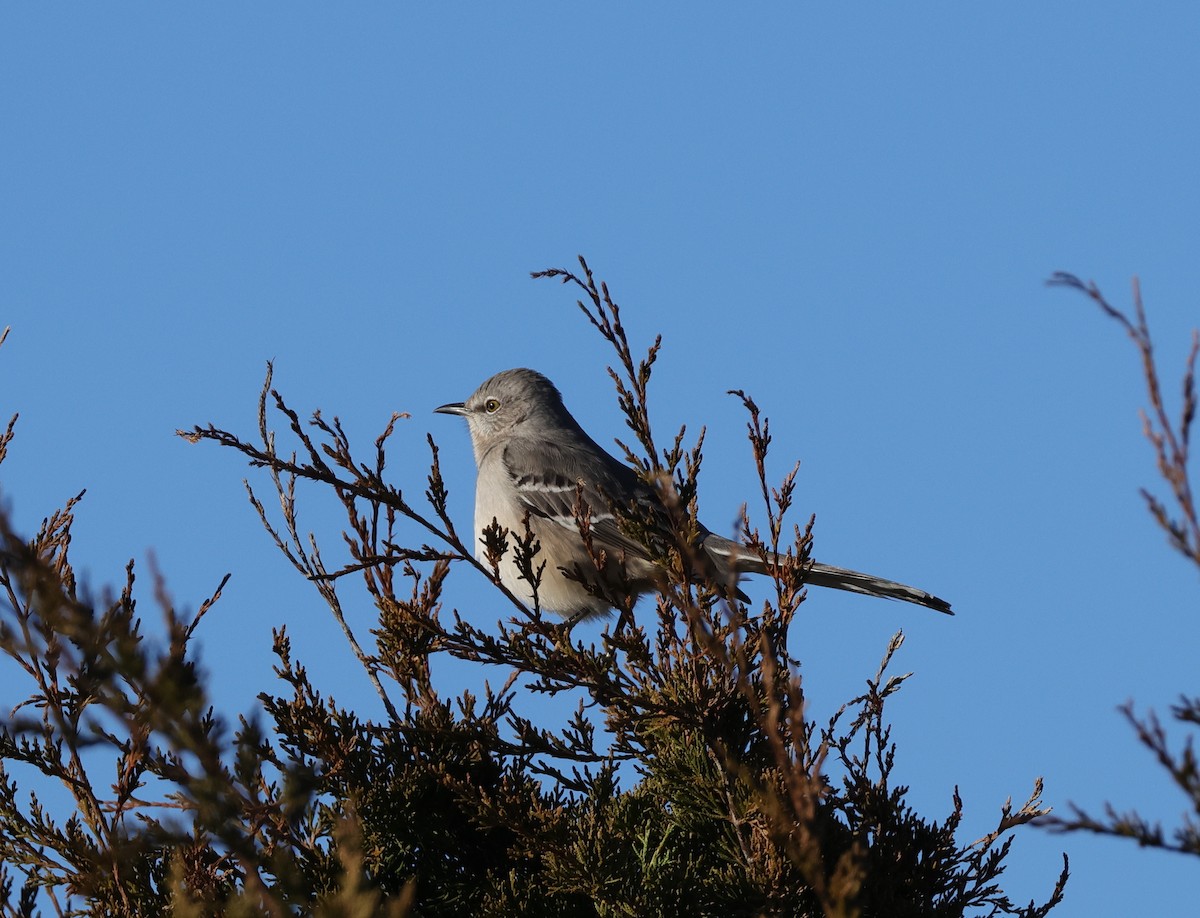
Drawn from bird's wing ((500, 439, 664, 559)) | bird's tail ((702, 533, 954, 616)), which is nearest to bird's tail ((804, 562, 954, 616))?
bird's tail ((702, 533, 954, 616))

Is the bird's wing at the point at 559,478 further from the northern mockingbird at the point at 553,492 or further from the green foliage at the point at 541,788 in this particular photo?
the green foliage at the point at 541,788

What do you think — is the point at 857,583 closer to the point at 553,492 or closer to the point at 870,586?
the point at 870,586

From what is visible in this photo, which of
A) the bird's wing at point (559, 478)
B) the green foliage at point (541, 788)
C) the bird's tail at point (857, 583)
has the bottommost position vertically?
the green foliage at point (541, 788)

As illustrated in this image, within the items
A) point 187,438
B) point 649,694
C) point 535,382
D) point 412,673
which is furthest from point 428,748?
point 535,382

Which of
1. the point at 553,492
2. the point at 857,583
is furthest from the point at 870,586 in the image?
the point at 553,492

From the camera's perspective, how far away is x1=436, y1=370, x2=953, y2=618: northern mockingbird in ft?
23.3

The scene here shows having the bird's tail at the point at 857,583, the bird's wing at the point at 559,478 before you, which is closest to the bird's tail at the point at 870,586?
the bird's tail at the point at 857,583

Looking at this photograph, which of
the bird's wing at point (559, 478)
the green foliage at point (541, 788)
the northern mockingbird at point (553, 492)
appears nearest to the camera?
the green foliage at point (541, 788)

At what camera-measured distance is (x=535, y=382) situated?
977 cm

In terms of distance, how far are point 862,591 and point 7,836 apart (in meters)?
4.17

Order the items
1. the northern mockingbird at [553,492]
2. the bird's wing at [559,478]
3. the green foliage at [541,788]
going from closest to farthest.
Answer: the green foliage at [541,788]
the northern mockingbird at [553,492]
the bird's wing at [559,478]

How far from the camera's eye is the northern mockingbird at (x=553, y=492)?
23.3 feet

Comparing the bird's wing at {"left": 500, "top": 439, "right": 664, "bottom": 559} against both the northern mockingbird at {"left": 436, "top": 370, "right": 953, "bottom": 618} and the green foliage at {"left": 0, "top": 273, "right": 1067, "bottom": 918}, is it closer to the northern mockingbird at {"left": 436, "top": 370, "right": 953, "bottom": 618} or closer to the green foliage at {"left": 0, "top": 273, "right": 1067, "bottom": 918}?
the northern mockingbird at {"left": 436, "top": 370, "right": 953, "bottom": 618}

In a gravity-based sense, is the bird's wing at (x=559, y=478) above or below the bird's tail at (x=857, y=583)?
above
